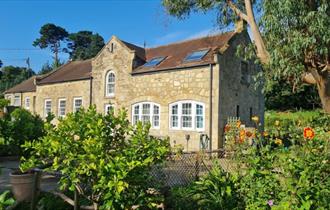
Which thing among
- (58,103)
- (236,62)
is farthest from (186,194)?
(58,103)

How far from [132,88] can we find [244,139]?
14101mm

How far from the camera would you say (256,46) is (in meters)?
12.4

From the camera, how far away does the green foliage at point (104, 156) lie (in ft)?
13.0

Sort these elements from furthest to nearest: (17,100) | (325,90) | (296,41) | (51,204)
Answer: (17,100)
(325,90)
(296,41)
(51,204)

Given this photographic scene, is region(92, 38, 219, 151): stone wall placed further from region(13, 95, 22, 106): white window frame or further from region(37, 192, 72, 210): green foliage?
region(13, 95, 22, 106): white window frame

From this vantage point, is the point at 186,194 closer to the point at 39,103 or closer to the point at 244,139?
the point at 244,139

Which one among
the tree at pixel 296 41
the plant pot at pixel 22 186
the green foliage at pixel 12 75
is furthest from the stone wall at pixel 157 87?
the green foliage at pixel 12 75

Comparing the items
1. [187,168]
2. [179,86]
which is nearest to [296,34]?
[187,168]

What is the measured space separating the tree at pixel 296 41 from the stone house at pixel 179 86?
4326 mm

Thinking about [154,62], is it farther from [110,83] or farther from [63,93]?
[63,93]

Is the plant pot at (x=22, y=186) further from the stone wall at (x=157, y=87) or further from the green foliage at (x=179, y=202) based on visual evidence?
the stone wall at (x=157, y=87)

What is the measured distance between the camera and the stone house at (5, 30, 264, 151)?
626 inches

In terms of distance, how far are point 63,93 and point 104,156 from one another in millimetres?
21995

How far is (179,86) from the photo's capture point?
17.1 m
